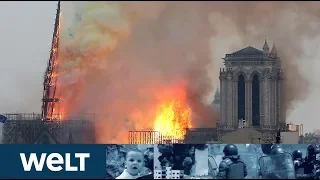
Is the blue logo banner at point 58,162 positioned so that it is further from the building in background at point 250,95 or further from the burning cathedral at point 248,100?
the building in background at point 250,95

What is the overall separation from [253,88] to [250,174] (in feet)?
270

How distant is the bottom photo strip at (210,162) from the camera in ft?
273

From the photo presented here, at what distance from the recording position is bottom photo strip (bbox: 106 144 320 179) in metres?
83.1

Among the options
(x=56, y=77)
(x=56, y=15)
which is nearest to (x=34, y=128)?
(x=56, y=77)

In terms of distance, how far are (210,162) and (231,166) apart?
1.41 meters

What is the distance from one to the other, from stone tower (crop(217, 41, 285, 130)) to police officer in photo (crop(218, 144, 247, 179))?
67581 millimetres

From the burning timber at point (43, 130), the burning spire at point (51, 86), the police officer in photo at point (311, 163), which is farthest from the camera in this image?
the burning spire at point (51, 86)

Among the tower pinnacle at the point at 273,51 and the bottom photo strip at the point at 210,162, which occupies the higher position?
the tower pinnacle at the point at 273,51

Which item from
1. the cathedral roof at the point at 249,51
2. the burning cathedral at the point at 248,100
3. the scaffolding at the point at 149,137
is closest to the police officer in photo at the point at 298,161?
the scaffolding at the point at 149,137

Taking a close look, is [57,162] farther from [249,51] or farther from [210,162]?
[249,51]

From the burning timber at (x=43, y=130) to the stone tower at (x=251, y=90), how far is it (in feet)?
78.8

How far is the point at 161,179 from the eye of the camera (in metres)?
82.9

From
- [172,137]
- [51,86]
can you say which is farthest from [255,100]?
[51,86]

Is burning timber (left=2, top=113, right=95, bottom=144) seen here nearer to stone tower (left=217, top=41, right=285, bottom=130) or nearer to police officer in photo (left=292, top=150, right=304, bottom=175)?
stone tower (left=217, top=41, right=285, bottom=130)
